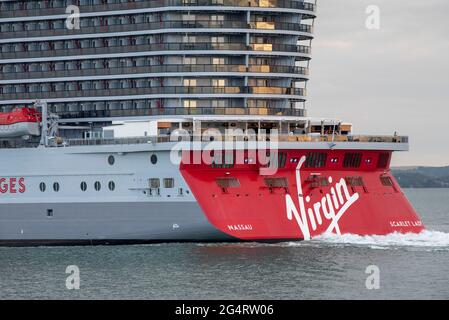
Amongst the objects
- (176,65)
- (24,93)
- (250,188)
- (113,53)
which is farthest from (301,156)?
(24,93)

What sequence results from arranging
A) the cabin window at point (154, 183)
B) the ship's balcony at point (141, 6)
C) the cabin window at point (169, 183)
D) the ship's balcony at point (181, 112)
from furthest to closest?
the ship's balcony at point (141, 6), the ship's balcony at point (181, 112), the cabin window at point (154, 183), the cabin window at point (169, 183)

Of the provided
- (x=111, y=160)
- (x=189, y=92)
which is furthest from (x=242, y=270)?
(x=189, y=92)

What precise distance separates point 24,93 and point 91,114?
5.10m

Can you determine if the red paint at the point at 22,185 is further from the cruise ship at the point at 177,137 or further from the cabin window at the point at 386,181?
the cabin window at the point at 386,181

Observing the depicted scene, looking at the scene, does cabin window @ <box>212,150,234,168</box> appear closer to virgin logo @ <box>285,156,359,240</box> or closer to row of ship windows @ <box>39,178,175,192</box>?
row of ship windows @ <box>39,178,175,192</box>

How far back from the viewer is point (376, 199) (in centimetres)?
6384

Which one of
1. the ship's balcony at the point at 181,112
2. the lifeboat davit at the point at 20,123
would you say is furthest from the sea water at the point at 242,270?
the ship's balcony at the point at 181,112

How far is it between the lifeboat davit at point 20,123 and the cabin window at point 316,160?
15.4 metres

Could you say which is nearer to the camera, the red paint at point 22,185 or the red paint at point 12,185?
the red paint at point 22,185

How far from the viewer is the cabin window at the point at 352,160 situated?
2485 inches

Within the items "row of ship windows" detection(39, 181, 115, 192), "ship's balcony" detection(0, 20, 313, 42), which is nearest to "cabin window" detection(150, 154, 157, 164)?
"row of ship windows" detection(39, 181, 115, 192)

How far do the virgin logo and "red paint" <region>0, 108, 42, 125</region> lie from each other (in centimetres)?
1531

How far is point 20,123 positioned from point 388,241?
20737mm
